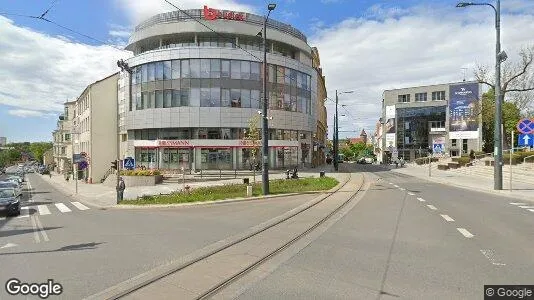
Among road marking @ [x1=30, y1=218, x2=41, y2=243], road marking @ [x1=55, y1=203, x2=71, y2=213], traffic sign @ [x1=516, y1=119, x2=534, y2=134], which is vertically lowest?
road marking @ [x1=55, y1=203, x2=71, y2=213]

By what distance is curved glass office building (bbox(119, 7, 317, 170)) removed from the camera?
47.5 metres

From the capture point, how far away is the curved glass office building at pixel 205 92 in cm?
4750

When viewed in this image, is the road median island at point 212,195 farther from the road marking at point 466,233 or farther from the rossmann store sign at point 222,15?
the rossmann store sign at point 222,15

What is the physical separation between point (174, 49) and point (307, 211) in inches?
1439

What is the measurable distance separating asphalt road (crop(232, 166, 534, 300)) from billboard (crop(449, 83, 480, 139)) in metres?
47.2

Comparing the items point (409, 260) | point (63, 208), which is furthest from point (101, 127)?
point (409, 260)

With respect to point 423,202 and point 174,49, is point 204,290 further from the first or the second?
point 174,49

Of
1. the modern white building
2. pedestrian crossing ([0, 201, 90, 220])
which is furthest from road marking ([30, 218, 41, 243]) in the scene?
the modern white building

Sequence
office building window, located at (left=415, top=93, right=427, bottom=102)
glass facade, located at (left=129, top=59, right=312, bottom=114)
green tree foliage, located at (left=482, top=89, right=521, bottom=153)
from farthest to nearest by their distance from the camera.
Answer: office building window, located at (left=415, top=93, right=427, bottom=102) → green tree foliage, located at (left=482, top=89, right=521, bottom=153) → glass facade, located at (left=129, top=59, right=312, bottom=114)

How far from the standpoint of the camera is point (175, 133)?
1922 inches

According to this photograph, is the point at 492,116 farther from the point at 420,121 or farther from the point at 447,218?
the point at 447,218

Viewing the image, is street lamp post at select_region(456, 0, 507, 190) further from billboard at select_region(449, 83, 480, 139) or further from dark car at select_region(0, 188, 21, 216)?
billboard at select_region(449, 83, 480, 139)

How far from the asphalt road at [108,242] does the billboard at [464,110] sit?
46.7m

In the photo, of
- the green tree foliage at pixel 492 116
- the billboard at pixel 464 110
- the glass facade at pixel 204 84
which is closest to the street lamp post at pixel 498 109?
the glass facade at pixel 204 84
